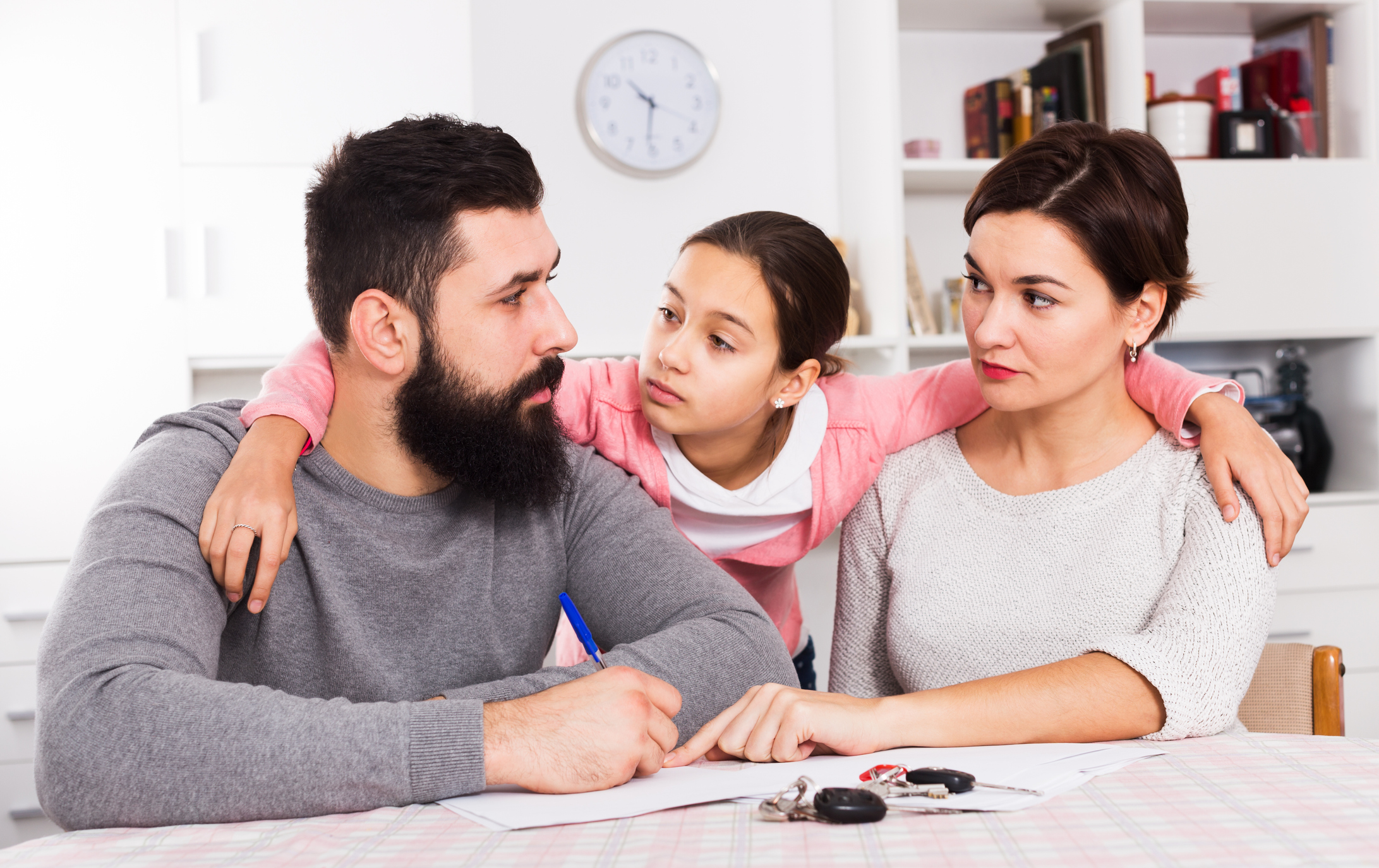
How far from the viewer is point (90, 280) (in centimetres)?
259

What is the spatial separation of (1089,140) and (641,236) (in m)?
2.01

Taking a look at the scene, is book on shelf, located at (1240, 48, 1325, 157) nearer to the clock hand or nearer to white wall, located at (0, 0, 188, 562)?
the clock hand

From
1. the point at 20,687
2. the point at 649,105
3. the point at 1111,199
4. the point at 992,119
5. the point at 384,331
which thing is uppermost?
the point at 649,105

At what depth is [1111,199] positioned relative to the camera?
129 cm

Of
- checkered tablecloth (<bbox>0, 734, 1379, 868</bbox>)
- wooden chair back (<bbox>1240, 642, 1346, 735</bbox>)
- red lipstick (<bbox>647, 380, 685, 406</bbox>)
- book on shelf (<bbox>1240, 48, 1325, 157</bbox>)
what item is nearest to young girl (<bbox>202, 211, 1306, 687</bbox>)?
red lipstick (<bbox>647, 380, 685, 406</bbox>)

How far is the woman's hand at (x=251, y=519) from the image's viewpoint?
1042mm

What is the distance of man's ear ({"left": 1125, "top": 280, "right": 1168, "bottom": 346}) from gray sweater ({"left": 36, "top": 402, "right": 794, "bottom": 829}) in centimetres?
64

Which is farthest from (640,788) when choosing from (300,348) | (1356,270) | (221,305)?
(1356,270)

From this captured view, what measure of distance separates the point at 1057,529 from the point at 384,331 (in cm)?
90

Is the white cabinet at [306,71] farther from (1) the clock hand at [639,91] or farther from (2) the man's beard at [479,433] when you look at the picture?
(2) the man's beard at [479,433]

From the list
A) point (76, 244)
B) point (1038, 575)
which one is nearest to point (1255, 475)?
point (1038, 575)

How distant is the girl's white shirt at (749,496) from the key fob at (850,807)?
0.80 meters

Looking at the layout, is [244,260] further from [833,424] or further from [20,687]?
[833,424]

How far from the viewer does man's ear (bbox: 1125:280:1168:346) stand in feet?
4.43
